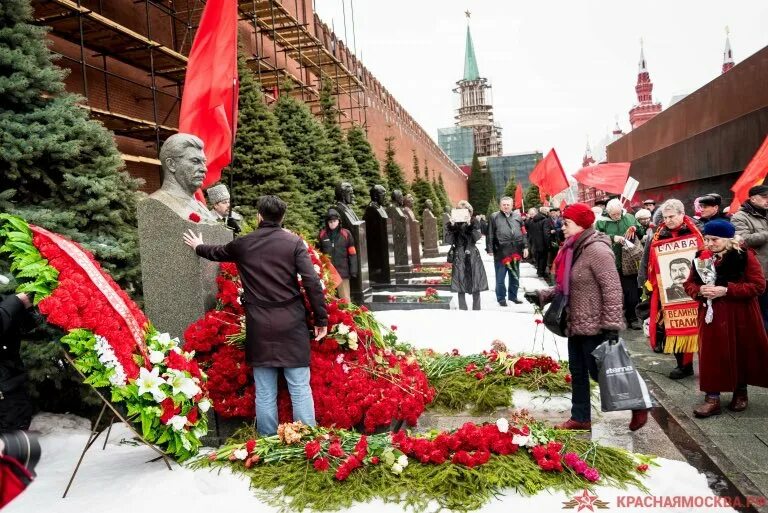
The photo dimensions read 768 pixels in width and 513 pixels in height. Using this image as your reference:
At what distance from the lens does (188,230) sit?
4.34 meters

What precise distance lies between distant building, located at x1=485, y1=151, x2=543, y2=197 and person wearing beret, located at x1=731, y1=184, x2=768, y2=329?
3575 inches

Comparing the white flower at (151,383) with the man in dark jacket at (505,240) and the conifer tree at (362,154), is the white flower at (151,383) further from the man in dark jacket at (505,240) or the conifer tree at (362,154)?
the conifer tree at (362,154)

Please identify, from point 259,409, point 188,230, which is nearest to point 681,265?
point 259,409

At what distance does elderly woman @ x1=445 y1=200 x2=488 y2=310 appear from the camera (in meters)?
9.62

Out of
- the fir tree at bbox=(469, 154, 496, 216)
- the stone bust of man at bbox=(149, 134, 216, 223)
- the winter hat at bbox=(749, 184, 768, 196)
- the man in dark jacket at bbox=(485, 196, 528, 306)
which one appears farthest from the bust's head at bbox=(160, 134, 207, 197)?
the fir tree at bbox=(469, 154, 496, 216)

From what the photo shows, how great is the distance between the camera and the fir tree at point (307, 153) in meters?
14.9

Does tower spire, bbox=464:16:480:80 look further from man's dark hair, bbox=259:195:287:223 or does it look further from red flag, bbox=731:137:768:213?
man's dark hair, bbox=259:195:287:223

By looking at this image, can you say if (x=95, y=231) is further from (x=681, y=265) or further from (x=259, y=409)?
(x=681, y=265)

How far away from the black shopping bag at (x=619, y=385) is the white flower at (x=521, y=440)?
791 millimetres

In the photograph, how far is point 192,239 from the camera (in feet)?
14.1

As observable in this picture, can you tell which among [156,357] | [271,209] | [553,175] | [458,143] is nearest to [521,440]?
[271,209]

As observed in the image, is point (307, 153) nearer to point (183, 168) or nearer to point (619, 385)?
point (183, 168)

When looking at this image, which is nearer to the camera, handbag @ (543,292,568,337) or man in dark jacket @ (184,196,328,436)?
man in dark jacket @ (184,196,328,436)

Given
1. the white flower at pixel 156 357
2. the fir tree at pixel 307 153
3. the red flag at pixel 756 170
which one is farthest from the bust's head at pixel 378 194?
the white flower at pixel 156 357
